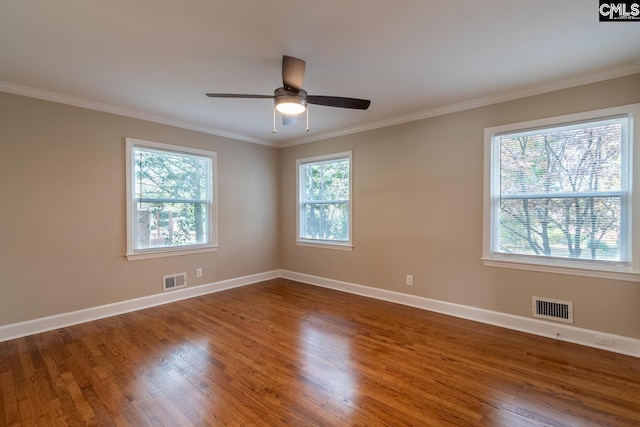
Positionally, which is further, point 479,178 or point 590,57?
point 479,178

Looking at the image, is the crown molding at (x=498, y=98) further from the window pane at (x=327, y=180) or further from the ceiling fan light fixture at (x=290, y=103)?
the ceiling fan light fixture at (x=290, y=103)

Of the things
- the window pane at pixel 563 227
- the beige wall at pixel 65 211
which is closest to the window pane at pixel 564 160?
the window pane at pixel 563 227

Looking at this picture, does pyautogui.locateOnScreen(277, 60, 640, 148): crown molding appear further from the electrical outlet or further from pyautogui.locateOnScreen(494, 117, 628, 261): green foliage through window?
the electrical outlet

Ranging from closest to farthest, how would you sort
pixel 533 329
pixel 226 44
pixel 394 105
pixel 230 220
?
pixel 226 44 → pixel 533 329 → pixel 394 105 → pixel 230 220

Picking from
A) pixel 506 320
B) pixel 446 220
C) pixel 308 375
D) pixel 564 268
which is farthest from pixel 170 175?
pixel 564 268

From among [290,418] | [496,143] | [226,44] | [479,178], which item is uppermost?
[226,44]

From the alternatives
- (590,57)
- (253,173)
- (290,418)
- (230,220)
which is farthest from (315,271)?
(590,57)

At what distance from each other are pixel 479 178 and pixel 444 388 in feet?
7.60

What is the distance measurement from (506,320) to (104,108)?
531cm

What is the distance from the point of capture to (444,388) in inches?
83.7

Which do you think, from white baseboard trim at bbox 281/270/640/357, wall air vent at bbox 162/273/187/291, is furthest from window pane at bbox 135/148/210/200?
white baseboard trim at bbox 281/270/640/357

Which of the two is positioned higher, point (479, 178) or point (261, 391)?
→ point (479, 178)

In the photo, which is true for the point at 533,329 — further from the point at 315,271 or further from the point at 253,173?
the point at 253,173

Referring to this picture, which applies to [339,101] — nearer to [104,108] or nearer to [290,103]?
[290,103]
